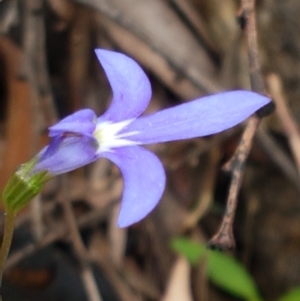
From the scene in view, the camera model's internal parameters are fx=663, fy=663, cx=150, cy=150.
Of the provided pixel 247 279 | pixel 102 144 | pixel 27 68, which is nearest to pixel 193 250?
pixel 247 279

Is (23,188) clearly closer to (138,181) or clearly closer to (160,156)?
(138,181)

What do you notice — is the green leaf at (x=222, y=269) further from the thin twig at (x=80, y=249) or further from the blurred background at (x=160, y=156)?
the thin twig at (x=80, y=249)

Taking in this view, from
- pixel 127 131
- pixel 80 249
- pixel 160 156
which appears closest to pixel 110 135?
pixel 127 131

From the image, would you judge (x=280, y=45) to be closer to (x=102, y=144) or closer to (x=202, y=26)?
(x=202, y=26)

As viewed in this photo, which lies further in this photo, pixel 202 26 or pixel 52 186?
pixel 202 26

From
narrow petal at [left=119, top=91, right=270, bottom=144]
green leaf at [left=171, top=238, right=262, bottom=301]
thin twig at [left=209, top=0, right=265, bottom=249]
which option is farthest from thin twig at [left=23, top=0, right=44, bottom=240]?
narrow petal at [left=119, top=91, right=270, bottom=144]

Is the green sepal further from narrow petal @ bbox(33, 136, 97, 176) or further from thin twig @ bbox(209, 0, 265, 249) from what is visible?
thin twig @ bbox(209, 0, 265, 249)

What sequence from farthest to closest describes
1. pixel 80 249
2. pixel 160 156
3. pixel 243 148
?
pixel 160 156, pixel 80 249, pixel 243 148
